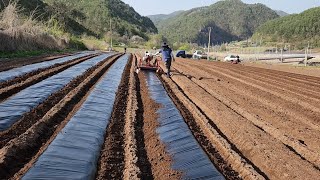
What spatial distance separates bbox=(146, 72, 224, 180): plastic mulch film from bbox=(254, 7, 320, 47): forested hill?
9752 cm

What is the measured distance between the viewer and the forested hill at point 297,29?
110625 mm

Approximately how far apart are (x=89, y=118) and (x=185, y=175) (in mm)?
3639

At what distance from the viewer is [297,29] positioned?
115438 mm

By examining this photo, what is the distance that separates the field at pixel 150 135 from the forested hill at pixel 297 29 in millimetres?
95936

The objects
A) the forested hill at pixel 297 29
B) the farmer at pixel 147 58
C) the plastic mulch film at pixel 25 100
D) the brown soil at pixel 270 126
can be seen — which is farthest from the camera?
the forested hill at pixel 297 29

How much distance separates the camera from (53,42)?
42031 mm

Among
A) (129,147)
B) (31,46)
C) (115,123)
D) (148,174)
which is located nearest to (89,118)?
(115,123)

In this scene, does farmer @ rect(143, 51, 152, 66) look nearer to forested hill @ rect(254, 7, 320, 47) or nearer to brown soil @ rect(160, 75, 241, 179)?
brown soil @ rect(160, 75, 241, 179)

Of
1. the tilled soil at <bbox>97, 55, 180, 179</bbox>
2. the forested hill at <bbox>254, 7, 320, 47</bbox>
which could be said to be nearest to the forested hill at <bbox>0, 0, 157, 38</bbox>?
the forested hill at <bbox>254, 7, 320, 47</bbox>

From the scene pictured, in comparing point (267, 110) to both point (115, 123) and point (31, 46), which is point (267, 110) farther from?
point (31, 46)

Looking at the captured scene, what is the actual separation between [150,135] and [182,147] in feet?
2.75

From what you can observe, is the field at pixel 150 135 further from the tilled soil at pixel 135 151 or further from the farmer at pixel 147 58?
the farmer at pixel 147 58

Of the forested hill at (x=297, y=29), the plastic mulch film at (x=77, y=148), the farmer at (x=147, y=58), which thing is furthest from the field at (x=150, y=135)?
the forested hill at (x=297, y=29)

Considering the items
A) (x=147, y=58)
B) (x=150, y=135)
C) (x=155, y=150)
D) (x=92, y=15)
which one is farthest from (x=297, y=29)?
(x=155, y=150)
